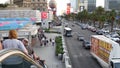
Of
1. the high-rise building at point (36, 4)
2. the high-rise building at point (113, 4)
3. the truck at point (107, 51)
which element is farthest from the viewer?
the high-rise building at point (113, 4)

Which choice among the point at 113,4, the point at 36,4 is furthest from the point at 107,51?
the point at 113,4

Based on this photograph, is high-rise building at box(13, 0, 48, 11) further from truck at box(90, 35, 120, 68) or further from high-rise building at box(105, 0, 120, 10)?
truck at box(90, 35, 120, 68)

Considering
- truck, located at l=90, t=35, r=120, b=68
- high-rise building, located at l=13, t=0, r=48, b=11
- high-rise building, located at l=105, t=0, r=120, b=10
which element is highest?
truck, located at l=90, t=35, r=120, b=68

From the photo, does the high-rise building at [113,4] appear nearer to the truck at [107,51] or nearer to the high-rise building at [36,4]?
the high-rise building at [36,4]

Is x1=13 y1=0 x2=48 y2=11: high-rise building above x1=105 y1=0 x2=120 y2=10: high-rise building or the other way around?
above

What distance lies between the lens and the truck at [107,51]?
2393 centimetres

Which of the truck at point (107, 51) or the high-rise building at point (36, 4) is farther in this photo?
the high-rise building at point (36, 4)

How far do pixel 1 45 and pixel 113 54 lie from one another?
17.5 m

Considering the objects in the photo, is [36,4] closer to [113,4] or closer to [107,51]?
[113,4]

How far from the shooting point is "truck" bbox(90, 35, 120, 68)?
23.9m

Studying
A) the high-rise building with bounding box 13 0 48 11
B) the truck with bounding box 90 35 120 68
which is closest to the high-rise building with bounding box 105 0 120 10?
the high-rise building with bounding box 13 0 48 11

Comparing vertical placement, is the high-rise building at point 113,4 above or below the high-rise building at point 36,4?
below

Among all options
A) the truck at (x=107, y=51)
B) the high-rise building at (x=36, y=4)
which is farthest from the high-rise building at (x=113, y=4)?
the truck at (x=107, y=51)

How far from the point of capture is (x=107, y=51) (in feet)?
88.6
